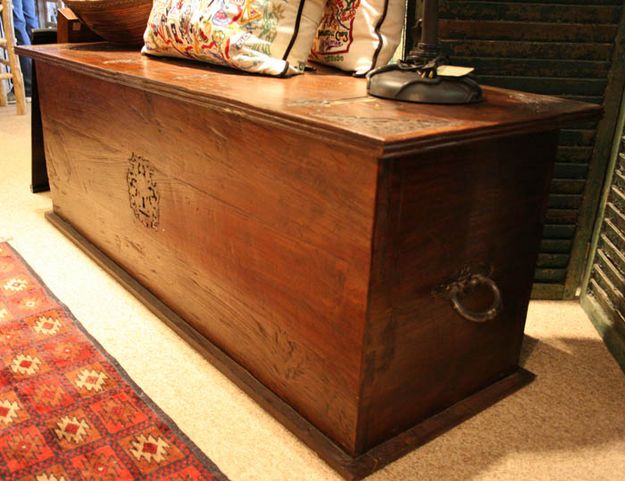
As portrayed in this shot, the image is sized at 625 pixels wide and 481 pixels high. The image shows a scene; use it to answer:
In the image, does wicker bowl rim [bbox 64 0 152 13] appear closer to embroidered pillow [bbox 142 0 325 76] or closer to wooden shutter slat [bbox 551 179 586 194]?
embroidered pillow [bbox 142 0 325 76]

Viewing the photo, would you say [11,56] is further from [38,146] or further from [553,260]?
[553,260]

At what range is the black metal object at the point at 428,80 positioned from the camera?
1131 millimetres

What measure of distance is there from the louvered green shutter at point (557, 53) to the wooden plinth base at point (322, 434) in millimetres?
559

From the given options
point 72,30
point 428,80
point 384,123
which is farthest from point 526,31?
point 72,30

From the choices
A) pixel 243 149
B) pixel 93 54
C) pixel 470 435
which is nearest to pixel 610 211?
pixel 470 435

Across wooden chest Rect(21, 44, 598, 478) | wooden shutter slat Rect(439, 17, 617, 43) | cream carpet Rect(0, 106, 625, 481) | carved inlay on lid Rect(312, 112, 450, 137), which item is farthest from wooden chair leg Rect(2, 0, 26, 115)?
carved inlay on lid Rect(312, 112, 450, 137)

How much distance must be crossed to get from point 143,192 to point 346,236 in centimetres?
73

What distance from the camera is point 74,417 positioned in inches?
47.6

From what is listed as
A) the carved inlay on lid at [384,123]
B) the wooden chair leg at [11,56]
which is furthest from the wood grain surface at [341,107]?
the wooden chair leg at [11,56]

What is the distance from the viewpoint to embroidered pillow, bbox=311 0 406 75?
145cm

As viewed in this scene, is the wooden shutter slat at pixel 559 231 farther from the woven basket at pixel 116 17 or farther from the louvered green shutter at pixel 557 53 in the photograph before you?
the woven basket at pixel 116 17

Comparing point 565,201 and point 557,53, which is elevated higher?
point 557,53

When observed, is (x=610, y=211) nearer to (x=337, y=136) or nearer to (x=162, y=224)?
(x=337, y=136)

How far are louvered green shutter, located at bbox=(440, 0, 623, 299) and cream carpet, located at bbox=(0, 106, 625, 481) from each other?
0.38 meters
